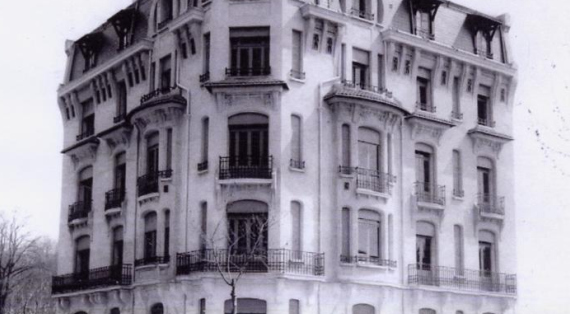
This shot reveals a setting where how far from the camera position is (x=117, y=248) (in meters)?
43.0

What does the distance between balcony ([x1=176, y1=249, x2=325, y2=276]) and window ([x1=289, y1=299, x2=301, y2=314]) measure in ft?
3.52

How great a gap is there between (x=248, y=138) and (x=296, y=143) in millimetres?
1925

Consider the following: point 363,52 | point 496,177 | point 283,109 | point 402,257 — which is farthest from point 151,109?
point 496,177

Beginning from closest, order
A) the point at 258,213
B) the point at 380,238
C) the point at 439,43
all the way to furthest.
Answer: the point at 258,213
the point at 380,238
the point at 439,43

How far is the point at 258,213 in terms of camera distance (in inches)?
1417

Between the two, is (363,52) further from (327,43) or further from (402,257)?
(402,257)

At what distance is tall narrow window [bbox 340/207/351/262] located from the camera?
37.1 m

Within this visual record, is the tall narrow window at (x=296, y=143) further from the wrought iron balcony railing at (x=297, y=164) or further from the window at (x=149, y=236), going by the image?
the window at (x=149, y=236)

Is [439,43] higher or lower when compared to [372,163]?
higher

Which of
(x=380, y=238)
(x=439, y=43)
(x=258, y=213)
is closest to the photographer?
(x=258, y=213)

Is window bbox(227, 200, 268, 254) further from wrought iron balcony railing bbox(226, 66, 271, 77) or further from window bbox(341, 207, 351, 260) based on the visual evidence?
wrought iron balcony railing bbox(226, 66, 271, 77)

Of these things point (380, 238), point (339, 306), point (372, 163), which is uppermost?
point (372, 163)

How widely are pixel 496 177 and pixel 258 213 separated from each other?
1392 centimetres

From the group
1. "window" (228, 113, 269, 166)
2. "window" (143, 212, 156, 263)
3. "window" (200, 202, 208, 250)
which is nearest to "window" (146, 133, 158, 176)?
"window" (143, 212, 156, 263)
